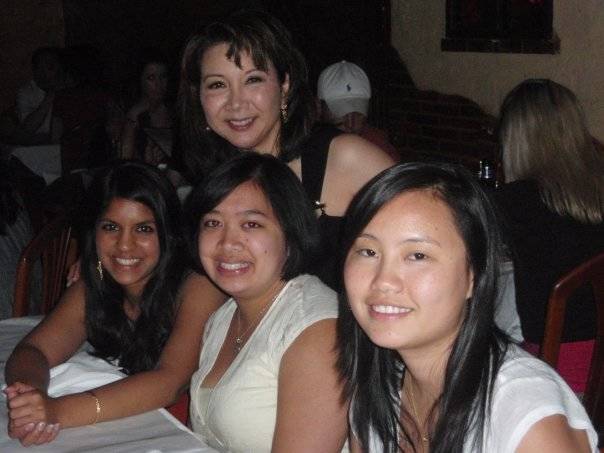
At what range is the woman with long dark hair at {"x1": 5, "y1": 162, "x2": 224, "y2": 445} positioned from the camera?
2.05 metres

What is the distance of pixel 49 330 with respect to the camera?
2240mm

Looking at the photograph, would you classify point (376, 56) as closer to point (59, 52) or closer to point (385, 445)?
point (59, 52)

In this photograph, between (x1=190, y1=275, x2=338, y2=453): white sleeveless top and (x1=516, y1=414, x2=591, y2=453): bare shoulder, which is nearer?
(x1=516, y1=414, x2=591, y2=453): bare shoulder

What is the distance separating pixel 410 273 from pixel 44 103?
5.30m

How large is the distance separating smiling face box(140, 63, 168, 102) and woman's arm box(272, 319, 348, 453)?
376 cm

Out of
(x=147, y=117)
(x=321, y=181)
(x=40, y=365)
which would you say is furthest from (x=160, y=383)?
(x=147, y=117)

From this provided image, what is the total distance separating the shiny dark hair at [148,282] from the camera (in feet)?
7.30

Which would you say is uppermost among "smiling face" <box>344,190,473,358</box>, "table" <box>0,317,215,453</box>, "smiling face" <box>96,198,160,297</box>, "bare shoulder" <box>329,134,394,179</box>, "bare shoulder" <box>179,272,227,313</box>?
"bare shoulder" <box>329,134,394,179</box>

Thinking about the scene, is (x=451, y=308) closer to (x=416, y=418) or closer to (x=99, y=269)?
(x=416, y=418)

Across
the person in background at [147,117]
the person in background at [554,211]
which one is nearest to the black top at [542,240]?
the person in background at [554,211]

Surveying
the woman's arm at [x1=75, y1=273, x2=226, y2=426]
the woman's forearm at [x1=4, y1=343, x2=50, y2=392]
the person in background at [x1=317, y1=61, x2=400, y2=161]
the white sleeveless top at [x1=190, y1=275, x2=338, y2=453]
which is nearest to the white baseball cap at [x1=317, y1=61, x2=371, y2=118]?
the person in background at [x1=317, y1=61, x2=400, y2=161]

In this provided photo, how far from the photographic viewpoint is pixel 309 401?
1623mm

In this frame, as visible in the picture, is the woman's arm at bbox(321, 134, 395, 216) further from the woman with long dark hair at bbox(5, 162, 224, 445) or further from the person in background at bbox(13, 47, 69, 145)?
the person in background at bbox(13, 47, 69, 145)

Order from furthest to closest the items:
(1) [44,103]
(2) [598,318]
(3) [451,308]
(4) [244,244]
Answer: (1) [44,103] → (2) [598,318] → (4) [244,244] → (3) [451,308]
